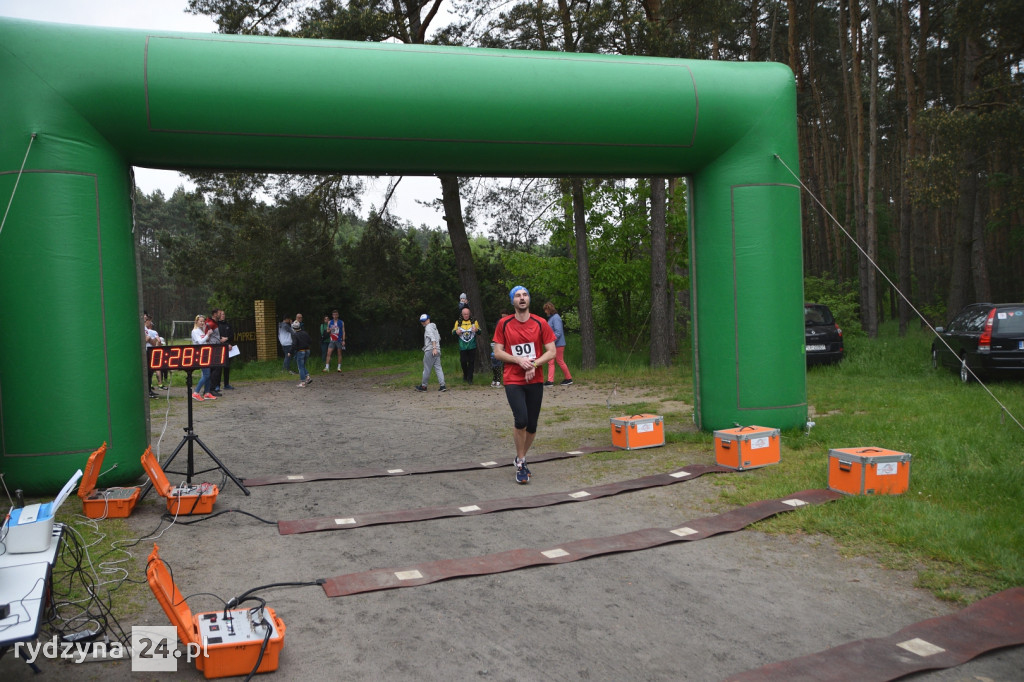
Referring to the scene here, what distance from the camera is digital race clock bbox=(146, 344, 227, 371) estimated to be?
6.64 meters

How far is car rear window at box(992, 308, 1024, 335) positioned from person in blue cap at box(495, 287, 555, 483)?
900 centimetres

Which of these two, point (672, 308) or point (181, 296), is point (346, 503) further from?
point (181, 296)

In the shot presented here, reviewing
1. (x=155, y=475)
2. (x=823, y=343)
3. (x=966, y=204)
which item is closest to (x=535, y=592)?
(x=155, y=475)

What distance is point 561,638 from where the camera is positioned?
3826 millimetres

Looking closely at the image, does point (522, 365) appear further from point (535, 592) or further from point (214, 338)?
point (214, 338)

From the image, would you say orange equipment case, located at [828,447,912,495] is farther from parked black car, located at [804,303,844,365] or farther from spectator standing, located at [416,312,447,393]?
parked black car, located at [804,303,844,365]

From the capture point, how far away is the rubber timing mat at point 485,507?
5.98 m

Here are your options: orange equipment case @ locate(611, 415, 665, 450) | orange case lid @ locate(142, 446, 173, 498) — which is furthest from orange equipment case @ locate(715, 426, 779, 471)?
orange case lid @ locate(142, 446, 173, 498)

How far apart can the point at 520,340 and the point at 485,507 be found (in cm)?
183

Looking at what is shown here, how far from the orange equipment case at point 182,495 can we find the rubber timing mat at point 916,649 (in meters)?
4.75

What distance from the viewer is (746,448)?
750 cm

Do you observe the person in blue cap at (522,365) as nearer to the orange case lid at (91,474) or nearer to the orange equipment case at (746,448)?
the orange equipment case at (746,448)

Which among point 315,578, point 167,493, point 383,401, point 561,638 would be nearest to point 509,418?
point 383,401

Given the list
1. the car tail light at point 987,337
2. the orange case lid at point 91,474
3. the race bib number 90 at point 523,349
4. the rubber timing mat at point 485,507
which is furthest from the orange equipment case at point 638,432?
the car tail light at point 987,337
